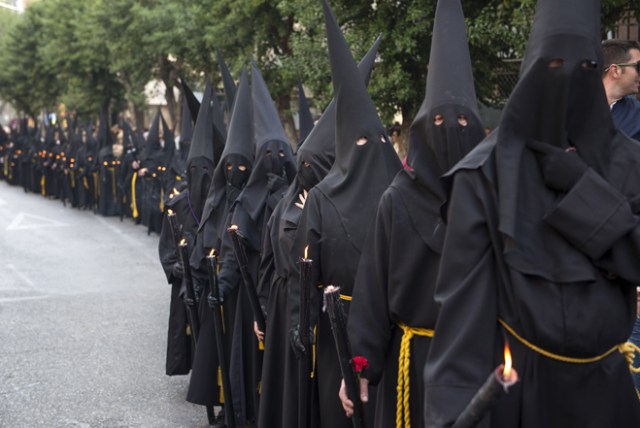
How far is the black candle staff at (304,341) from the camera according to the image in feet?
15.3

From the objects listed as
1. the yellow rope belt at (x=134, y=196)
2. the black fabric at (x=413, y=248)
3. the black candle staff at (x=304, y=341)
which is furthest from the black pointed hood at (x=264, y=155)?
the yellow rope belt at (x=134, y=196)

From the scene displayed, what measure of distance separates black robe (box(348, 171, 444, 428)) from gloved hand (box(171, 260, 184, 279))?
3485 millimetres

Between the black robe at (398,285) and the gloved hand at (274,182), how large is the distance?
2958mm

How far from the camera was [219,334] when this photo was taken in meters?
6.45

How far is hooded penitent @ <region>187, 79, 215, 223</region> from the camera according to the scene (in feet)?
25.5

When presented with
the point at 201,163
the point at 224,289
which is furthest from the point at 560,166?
the point at 201,163

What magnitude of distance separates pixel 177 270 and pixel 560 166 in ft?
15.2

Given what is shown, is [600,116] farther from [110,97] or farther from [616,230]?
[110,97]

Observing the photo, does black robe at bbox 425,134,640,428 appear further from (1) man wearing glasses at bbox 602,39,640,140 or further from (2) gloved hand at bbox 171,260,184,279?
(2) gloved hand at bbox 171,260,184,279

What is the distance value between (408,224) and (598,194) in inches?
32.0

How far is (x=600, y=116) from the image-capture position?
315 cm

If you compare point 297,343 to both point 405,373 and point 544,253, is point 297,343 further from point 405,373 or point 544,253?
point 544,253

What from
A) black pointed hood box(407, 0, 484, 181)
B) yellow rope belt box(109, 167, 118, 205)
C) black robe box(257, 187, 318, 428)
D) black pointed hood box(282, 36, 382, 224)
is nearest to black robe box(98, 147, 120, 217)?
yellow rope belt box(109, 167, 118, 205)

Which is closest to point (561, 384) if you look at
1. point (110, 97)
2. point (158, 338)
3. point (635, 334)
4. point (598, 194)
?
point (598, 194)
